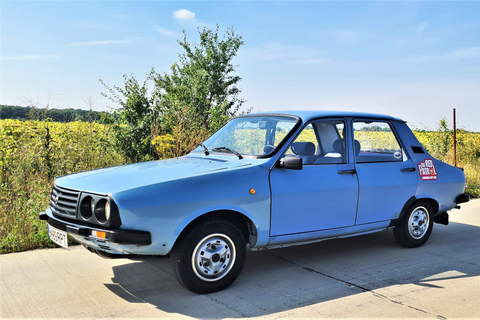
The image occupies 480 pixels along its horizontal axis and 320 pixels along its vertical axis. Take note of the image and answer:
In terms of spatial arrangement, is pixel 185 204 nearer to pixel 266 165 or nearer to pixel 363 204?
pixel 266 165

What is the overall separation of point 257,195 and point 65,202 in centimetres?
186

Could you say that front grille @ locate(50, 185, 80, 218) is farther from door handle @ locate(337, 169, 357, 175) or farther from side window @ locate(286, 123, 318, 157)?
door handle @ locate(337, 169, 357, 175)

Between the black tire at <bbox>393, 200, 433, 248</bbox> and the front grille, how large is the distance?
4.08 m

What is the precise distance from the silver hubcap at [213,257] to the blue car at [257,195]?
1 centimetres

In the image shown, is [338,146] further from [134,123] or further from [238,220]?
[134,123]

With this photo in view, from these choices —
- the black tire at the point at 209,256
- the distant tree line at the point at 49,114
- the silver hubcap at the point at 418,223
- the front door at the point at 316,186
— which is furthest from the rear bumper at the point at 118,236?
the distant tree line at the point at 49,114

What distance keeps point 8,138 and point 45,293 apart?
5049 millimetres

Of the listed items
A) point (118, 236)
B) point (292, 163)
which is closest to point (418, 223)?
point (292, 163)

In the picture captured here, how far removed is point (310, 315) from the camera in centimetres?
388

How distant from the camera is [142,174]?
4484 millimetres

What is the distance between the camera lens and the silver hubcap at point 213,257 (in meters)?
4.22

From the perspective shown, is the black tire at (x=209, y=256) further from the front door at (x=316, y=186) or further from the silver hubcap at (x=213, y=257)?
the front door at (x=316, y=186)

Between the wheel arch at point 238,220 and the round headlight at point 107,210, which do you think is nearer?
the round headlight at point 107,210

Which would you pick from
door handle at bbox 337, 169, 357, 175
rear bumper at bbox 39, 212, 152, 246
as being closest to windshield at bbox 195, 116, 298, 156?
door handle at bbox 337, 169, 357, 175
